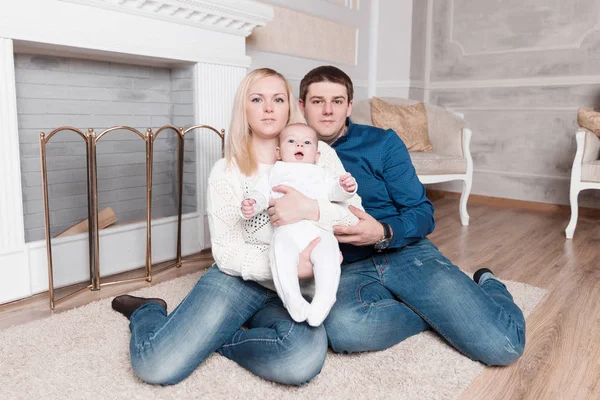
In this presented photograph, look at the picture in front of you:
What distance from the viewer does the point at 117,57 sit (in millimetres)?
2344

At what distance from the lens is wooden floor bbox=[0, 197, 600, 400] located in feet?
4.62

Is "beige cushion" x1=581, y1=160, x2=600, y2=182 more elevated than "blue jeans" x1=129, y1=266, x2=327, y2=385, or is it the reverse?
"beige cushion" x1=581, y1=160, x2=600, y2=182

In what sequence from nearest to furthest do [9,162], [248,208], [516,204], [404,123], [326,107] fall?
[248,208] < [326,107] < [9,162] < [404,123] < [516,204]

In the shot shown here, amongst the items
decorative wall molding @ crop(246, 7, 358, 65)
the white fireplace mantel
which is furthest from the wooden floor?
decorative wall molding @ crop(246, 7, 358, 65)

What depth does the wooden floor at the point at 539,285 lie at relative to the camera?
1.41 meters

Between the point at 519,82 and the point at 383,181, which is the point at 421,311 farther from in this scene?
the point at 519,82

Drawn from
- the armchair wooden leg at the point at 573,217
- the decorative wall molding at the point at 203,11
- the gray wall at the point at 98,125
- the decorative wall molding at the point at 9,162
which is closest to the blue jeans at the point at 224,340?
the decorative wall molding at the point at 9,162

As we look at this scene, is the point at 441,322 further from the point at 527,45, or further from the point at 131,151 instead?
the point at 527,45

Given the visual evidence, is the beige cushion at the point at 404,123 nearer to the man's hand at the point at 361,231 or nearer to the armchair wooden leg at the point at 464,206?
the armchair wooden leg at the point at 464,206

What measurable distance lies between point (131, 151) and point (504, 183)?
3206 millimetres

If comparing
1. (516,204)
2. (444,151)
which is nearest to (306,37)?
(444,151)

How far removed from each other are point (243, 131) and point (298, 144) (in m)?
0.22

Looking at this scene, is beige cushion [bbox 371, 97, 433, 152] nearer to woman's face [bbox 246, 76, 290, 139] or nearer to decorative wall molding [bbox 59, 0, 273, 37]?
decorative wall molding [bbox 59, 0, 273, 37]

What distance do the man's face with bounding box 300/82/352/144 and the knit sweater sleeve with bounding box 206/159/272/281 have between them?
33 cm
